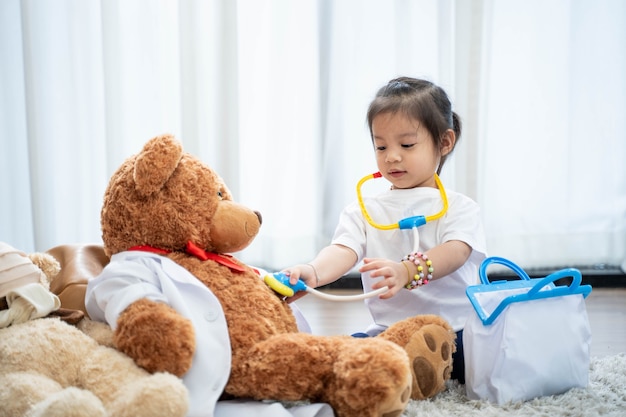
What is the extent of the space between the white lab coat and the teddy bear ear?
0.12 m

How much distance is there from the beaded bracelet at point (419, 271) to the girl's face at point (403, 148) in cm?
21

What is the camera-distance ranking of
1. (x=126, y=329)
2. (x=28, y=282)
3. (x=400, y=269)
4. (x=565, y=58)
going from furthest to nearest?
1. (x=565, y=58)
2. (x=400, y=269)
3. (x=28, y=282)
4. (x=126, y=329)

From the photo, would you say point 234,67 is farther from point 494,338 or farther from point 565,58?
point 494,338

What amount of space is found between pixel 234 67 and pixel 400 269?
1513 millimetres

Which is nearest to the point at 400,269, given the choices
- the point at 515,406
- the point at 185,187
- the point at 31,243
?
the point at 515,406

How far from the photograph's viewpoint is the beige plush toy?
97 cm

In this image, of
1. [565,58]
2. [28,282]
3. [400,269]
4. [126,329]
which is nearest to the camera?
[126,329]

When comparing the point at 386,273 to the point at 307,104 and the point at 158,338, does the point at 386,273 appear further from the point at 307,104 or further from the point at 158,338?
the point at 307,104

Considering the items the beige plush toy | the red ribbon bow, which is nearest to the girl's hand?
the red ribbon bow

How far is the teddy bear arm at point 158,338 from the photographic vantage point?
3.43 ft

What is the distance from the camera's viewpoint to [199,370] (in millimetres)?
1089

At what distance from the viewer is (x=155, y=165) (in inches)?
46.7

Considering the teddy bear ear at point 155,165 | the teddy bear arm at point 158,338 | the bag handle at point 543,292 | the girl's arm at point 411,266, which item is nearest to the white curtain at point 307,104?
the girl's arm at point 411,266

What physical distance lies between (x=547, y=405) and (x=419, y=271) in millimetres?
337
